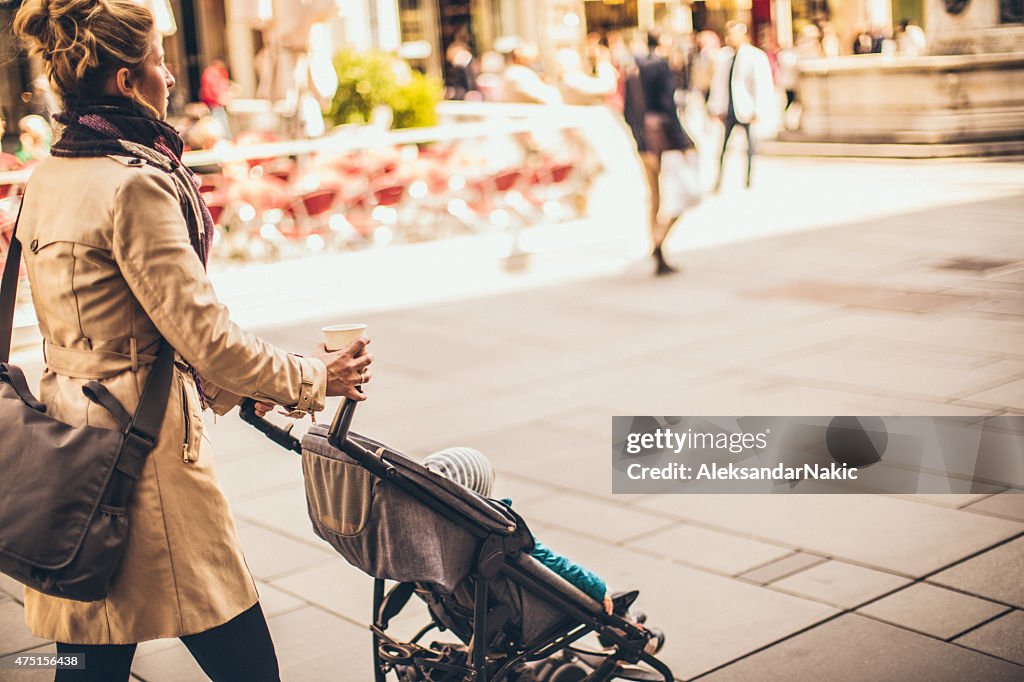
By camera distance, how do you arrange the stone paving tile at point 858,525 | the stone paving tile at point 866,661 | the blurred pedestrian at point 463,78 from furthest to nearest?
the blurred pedestrian at point 463,78 < the stone paving tile at point 858,525 < the stone paving tile at point 866,661

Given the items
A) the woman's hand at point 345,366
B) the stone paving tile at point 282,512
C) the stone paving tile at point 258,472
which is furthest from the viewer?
the stone paving tile at point 258,472

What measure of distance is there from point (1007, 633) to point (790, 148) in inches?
646

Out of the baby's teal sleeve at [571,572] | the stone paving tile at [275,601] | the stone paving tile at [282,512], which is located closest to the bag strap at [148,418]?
the baby's teal sleeve at [571,572]

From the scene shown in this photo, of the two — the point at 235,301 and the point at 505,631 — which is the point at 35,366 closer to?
the point at 235,301

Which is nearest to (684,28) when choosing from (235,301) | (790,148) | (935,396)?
(790,148)

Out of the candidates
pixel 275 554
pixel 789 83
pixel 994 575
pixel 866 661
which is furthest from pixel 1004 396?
pixel 789 83

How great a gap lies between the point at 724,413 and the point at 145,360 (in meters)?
4.37

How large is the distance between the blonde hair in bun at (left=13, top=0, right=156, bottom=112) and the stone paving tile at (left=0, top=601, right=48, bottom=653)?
89.1 inches

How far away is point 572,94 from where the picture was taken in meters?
16.1

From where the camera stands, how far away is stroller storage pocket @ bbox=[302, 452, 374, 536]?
Answer: 113 inches

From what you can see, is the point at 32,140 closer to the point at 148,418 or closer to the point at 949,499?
the point at 949,499

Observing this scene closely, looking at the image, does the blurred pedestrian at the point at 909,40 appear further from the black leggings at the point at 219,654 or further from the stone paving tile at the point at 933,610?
the black leggings at the point at 219,654

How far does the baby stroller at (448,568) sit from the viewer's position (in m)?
2.89

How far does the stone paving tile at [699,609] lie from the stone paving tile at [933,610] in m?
0.19
